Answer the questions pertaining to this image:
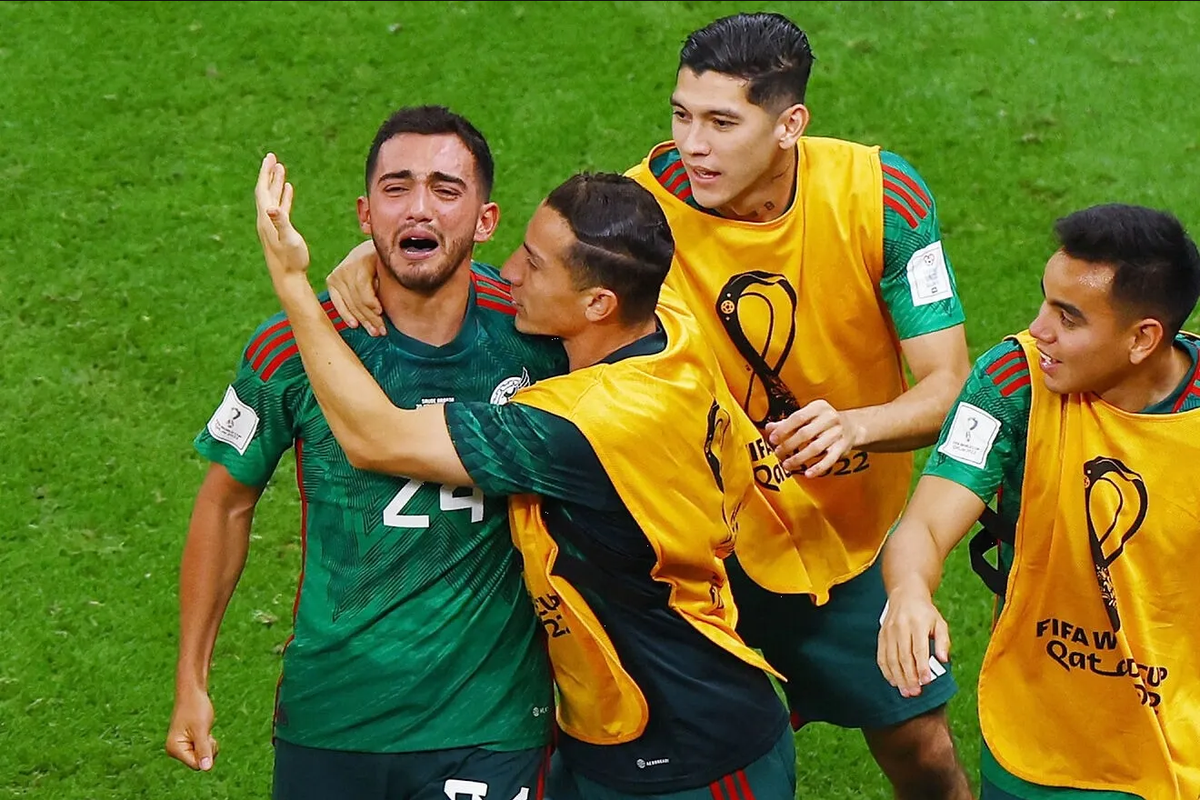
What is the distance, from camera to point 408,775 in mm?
3918

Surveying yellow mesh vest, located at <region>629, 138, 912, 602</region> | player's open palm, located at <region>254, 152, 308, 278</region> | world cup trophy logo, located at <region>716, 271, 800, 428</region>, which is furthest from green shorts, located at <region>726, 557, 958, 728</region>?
player's open palm, located at <region>254, 152, 308, 278</region>

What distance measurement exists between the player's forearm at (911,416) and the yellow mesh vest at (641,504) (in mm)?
436

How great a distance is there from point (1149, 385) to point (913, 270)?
2.79 feet

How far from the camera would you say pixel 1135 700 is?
4.02 meters

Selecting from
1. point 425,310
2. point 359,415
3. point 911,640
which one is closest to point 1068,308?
point 911,640

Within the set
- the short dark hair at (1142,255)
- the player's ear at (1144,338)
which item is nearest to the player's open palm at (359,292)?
the short dark hair at (1142,255)

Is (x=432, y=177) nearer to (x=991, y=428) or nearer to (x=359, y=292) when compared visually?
(x=359, y=292)

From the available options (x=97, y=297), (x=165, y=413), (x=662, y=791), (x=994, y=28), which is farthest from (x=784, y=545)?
(x=994, y=28)

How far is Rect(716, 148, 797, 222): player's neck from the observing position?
4.64m

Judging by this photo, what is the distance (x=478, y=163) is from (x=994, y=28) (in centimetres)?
628

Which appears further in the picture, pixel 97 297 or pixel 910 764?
pixel 97 297

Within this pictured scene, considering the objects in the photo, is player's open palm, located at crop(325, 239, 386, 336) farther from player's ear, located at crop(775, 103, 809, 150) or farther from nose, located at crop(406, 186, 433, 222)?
player's ear, located at crop(775, 103, 809, 150)

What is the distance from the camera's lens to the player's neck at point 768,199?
4.64 metres

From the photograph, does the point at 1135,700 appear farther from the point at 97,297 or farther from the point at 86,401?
the point at 97,297
